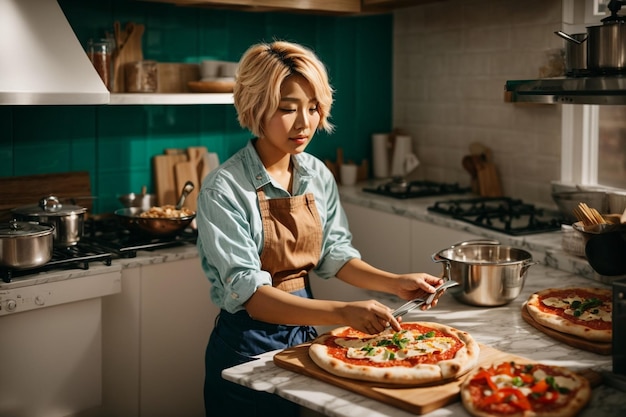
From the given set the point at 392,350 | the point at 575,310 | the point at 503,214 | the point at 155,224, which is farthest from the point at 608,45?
the point at 155,224

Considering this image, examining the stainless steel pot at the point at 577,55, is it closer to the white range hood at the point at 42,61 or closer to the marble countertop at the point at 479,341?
the marble countertop at the point at 479,341

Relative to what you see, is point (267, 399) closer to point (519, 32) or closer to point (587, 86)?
point (587, 86)

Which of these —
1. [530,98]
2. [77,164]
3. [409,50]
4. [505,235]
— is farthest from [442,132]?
[530,98]

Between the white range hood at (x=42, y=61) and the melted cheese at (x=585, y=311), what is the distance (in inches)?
81.1

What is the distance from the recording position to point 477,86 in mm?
4539

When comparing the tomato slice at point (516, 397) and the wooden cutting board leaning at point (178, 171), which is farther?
the wooden cutting board leaning at point (178, 171)

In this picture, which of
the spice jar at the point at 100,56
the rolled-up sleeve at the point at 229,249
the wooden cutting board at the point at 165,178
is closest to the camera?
the rolled-up sleeve at the point at 229,249

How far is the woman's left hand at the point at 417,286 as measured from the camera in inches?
95.9

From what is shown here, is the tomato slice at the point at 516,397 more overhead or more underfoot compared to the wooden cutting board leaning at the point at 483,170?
more underfoot

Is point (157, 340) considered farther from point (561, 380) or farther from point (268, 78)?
point (561, 380)

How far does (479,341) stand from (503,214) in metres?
1.74

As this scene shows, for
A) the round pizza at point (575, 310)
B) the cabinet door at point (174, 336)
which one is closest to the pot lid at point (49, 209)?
the cabinet door at point (174, 336)

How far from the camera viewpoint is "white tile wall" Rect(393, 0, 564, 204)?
4.13 m

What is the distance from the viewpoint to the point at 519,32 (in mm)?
4211
